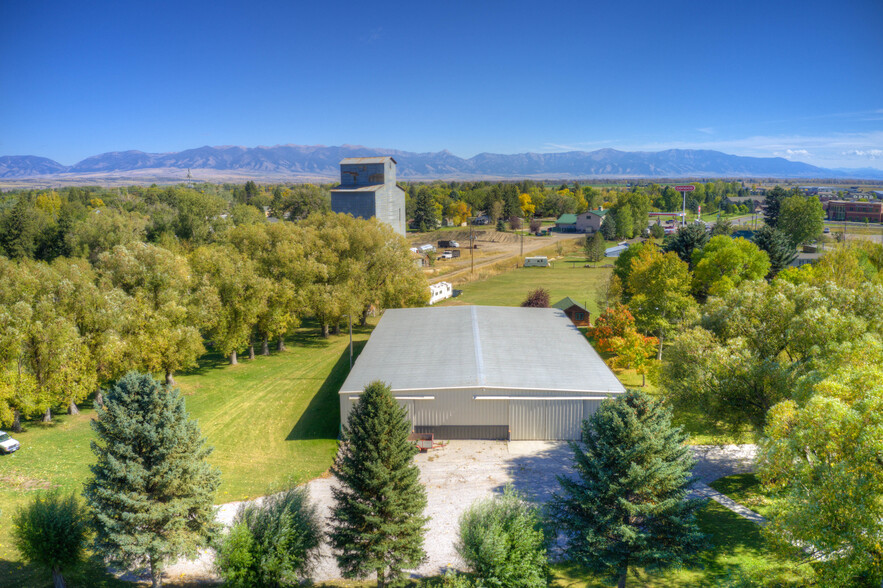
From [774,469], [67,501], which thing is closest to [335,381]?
[67,501]

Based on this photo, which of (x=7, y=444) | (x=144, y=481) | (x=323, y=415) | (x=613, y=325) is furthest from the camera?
(x=613, y=325)

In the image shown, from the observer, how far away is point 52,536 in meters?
14.9

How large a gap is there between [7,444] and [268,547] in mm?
19013

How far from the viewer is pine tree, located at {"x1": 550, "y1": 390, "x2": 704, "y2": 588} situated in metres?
15.0

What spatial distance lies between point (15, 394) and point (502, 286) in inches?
2066

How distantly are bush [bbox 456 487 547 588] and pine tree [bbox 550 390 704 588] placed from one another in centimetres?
187

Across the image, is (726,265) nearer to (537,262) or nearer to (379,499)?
(379,499)

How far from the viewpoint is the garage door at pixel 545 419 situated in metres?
25.8

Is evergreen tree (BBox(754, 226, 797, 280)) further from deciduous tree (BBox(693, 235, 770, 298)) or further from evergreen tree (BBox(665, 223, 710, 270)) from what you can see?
deciduous tree (BBox(693, 235, 770, 298))

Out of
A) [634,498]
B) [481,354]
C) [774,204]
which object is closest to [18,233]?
[481,354]

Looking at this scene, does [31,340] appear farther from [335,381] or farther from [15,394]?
[335,381]

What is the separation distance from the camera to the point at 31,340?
1064 inches

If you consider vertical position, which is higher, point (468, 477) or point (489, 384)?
point (489, 384)

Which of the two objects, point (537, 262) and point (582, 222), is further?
point (582, 222)
